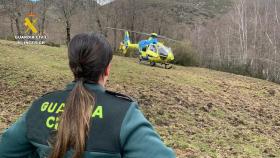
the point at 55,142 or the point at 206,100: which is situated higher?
the point at 55,142

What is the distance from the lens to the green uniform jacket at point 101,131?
4.87ft

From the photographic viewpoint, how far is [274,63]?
23.2 meters

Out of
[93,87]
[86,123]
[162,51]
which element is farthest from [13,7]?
[86,123]

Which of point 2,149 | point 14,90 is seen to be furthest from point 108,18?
point 2,149

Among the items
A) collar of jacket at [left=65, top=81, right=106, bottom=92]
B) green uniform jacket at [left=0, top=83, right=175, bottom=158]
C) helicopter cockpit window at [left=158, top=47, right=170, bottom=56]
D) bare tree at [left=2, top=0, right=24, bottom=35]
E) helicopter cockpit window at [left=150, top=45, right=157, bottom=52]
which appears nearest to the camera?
green uniform jacket at [left=0, top=83, right=175, bottom=158]

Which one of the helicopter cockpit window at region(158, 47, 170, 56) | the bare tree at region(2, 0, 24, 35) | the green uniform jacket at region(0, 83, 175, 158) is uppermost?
the bare tree at region(2, 0, 24, 35)

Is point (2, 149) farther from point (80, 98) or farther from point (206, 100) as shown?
point (206, 100)

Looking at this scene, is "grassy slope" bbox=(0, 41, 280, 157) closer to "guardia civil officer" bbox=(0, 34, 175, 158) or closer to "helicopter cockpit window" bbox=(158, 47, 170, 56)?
"helicopter cockpit window" bbox=(158, 47, 170, 56)

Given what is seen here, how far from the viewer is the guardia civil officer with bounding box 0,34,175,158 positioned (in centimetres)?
150

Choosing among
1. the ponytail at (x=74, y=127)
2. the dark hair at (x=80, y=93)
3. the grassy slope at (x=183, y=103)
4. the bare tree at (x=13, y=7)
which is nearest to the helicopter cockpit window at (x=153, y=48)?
the grassy slope at (x=183, y=103)

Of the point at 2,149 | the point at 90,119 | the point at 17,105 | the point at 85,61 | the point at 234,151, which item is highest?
the point at 85,61

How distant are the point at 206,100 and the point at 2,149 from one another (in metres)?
8.04

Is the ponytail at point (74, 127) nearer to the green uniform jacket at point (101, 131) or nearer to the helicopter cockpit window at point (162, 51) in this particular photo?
the green uniform jacket at point (101, 131)

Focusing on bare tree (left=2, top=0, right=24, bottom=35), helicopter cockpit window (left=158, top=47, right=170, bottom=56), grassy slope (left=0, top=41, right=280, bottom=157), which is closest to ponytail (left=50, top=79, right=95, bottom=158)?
grassy slope (left=0, top=41, right=280, bottom=157)
